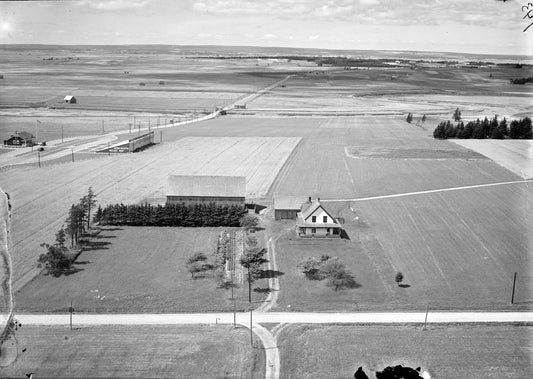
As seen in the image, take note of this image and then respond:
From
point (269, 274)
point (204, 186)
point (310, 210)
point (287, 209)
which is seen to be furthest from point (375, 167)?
point (269, 274)

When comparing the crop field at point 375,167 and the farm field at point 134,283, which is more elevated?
the crop field at point 375,167

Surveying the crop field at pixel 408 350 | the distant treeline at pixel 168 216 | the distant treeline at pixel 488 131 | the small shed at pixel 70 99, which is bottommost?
the crop field at pixel 408 350

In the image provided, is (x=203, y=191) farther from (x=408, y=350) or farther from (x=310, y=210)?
(x=408, y=350)

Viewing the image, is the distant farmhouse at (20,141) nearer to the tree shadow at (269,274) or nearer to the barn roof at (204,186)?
the barn roof at (204,186)

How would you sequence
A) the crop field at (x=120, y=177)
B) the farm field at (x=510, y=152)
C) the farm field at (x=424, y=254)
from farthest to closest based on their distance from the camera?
1. the farm field at (x=510, y=152)
2. the crop field at (x=120, y=177)
3. the farm field at (x=424, y=254)

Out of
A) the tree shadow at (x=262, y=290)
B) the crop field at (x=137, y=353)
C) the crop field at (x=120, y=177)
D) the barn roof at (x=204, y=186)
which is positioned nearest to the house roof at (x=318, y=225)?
the barn roof at (x=204, y=186)

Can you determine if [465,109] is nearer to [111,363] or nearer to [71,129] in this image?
[71,129]
